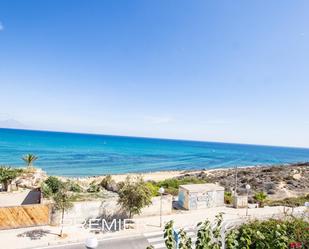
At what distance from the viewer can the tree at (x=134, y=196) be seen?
19062mm

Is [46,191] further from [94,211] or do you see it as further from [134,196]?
[134,196]

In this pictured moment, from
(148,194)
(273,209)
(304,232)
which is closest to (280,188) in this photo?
(273,209)

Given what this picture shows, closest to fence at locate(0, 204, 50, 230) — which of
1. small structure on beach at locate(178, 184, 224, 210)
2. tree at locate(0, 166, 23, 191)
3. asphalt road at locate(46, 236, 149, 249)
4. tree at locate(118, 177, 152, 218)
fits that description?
asphalt road at locate(46, 236, 149, 249)

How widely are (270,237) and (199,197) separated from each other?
50.1ft

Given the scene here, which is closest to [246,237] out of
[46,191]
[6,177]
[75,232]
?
[75,232]

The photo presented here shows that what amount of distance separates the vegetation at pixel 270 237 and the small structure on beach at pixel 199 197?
38.9 feet

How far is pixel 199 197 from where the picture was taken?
2369 centimetres

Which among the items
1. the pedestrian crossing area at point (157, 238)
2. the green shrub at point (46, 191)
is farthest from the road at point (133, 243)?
the green shrub at point (46, 191)

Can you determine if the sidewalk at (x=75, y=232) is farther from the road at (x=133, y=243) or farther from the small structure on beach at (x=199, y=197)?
the small structure on beach at (x=199, y=197)

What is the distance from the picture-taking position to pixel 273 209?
82.7ft

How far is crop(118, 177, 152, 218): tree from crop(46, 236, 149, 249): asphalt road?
2518 mm

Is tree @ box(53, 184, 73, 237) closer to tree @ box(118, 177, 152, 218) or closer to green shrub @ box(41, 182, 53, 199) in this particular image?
tree @ box(118, 177, 152, 218)

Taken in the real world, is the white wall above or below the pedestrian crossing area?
above

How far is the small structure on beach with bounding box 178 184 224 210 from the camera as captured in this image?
23266 millimetres
